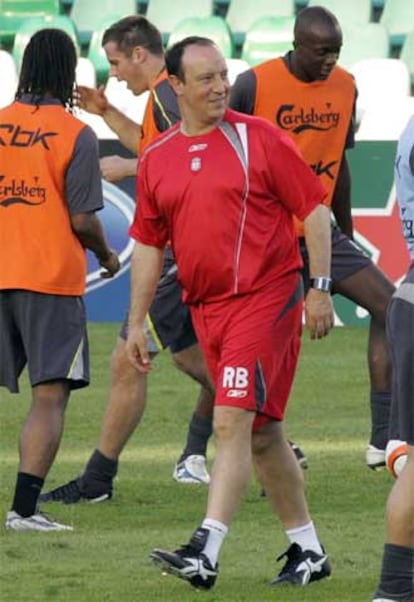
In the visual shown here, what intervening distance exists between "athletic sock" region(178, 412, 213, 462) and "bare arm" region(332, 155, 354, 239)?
122 centimetres

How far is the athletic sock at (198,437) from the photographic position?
32.1 ft

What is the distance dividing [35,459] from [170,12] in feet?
46.4

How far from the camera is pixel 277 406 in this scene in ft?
23.1

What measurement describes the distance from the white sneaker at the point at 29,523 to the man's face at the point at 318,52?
2.63 m

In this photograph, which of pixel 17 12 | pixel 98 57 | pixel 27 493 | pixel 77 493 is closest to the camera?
pixel 27 493

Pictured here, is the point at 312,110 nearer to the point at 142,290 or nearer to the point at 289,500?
the point at 142,290

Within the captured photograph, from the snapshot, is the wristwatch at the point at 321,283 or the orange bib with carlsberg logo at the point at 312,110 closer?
the wristwatch at the point at 321,283

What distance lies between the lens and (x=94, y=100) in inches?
373

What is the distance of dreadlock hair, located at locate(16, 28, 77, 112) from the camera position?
27.4ft

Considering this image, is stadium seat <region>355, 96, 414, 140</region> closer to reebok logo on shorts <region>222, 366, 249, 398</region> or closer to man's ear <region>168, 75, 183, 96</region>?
man's ear <region>168, 75, 183, 96</region>

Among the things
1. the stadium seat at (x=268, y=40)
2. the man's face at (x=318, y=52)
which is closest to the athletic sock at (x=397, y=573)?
the man's face at (x=318, y=52)

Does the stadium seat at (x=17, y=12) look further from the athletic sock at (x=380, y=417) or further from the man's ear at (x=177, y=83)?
the man's ear at (x=177, y=83)

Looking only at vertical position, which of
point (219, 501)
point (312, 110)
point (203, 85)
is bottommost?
point (219, 501)

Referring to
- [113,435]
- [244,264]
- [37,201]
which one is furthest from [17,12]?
[244,264]
